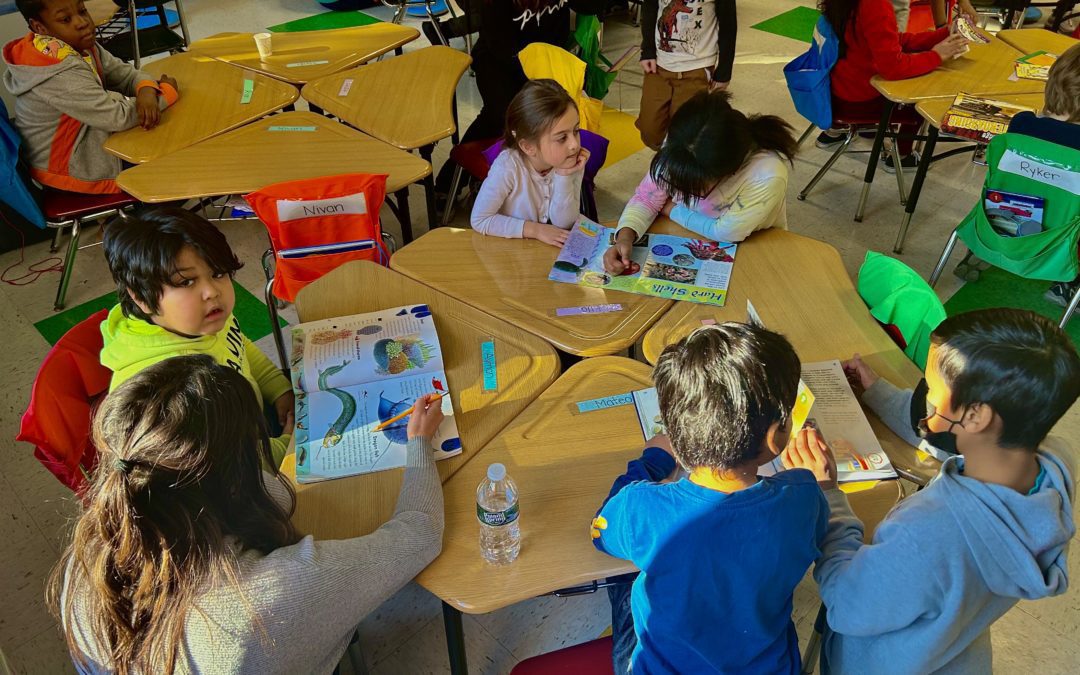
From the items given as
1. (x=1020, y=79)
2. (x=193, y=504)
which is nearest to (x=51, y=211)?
(x=193, y=504)

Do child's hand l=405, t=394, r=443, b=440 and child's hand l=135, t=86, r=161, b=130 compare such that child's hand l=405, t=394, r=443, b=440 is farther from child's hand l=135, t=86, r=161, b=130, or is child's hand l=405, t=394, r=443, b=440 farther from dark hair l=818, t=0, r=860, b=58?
dark hair l=818, t=0, r=860, b=58

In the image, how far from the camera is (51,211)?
296 centimetres

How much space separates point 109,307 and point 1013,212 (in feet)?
11.9

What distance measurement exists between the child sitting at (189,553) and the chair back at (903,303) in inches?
56.0

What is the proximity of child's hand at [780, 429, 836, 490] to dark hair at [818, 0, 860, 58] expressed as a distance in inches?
98.9

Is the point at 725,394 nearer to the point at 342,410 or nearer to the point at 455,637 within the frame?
the point at 455,637

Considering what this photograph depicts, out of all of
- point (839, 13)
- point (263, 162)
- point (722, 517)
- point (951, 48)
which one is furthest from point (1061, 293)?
point (263, 162)

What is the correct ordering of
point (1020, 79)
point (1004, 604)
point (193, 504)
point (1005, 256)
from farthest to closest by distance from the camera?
point (1020, 79)
point (1005, 256)
point (1004, 604)
point (193, 504)

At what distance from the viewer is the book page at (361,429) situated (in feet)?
5.25

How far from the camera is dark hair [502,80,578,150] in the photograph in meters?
2.37

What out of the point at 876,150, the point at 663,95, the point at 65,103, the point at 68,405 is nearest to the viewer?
the point at 68,405

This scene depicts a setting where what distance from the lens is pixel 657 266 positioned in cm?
217

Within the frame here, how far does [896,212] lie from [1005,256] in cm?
117

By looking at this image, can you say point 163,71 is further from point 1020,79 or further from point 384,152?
point 1020,79
